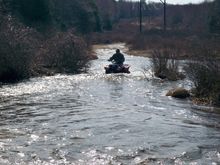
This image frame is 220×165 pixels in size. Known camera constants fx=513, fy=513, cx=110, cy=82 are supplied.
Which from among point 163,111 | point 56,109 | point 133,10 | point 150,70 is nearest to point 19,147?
point 56,109

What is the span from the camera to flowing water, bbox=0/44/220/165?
41.9 feet

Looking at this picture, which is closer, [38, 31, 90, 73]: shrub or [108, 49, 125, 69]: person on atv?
[108, 49, 125, 69]: person on atv

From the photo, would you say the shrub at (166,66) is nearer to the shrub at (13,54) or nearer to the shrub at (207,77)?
the shrub at (207,77)

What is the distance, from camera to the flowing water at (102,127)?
1276 cm

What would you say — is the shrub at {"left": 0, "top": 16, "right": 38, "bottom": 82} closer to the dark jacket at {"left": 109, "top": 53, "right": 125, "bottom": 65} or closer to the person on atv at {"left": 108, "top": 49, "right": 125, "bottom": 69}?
the person on atv at {"left": 108, "top": 49, "right": 125, "bottom": 69}

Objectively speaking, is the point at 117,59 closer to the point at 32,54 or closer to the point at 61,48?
the point at 61,48

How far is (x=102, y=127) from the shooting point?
53.6ft

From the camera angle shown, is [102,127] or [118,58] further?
[118,58]

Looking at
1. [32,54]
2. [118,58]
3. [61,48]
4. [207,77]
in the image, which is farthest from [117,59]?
[207,77]

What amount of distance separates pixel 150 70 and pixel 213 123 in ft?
52.3

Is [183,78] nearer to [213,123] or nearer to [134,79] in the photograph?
[134,79]

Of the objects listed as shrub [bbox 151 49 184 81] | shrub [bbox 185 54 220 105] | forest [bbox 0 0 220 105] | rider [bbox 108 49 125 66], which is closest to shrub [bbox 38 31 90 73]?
forest [bbox 0 0 220 105]

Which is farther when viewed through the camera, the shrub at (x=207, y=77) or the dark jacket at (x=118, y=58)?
the dark jacket at (x=118, y=58)

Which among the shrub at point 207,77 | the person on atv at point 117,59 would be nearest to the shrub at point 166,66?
the person on atv at point 117,59
